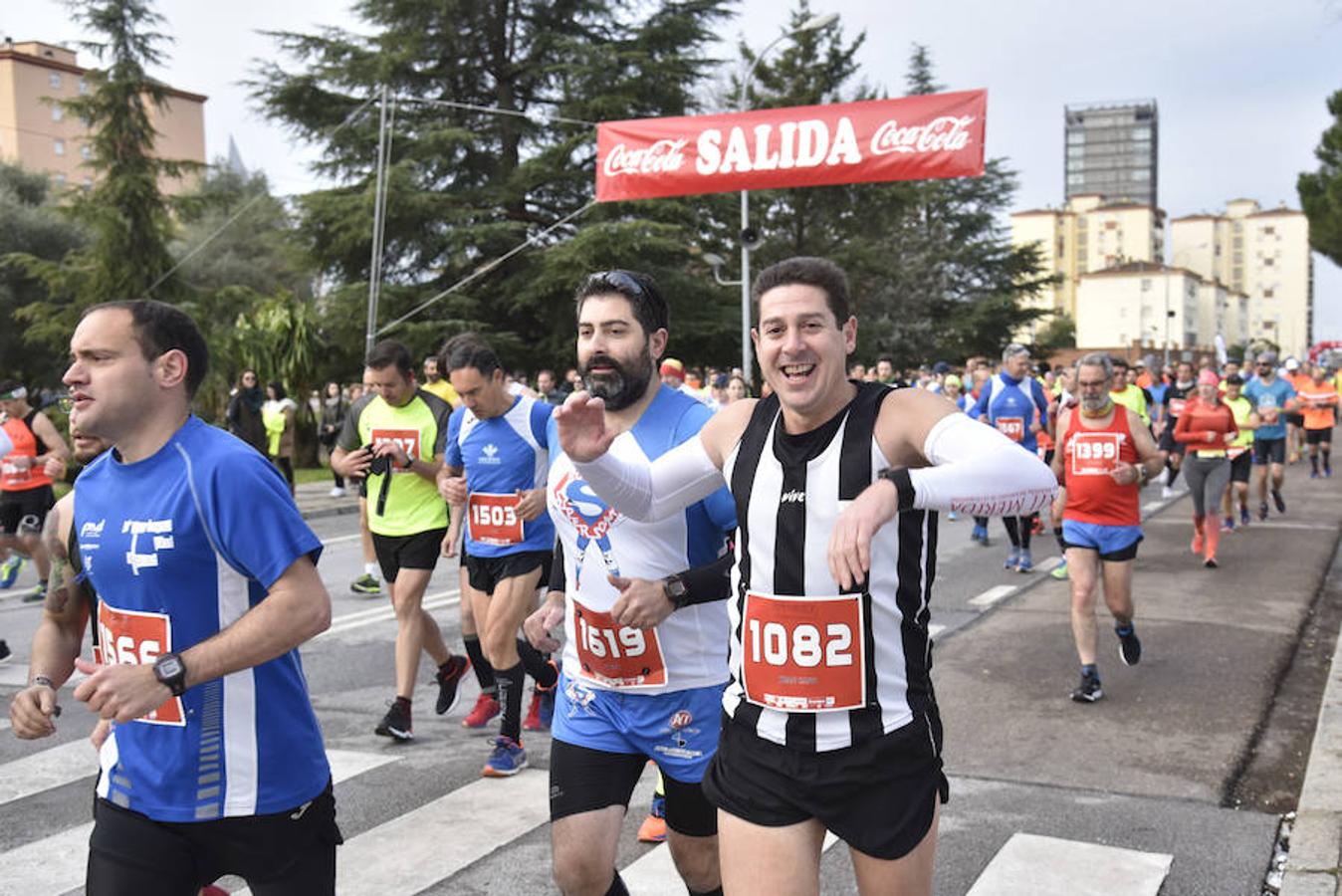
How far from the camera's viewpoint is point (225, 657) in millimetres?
2541

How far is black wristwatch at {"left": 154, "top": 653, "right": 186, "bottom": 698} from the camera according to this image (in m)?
2.46

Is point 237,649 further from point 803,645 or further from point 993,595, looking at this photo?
point 993,595

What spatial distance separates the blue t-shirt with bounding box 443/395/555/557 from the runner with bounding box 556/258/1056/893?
318 cm

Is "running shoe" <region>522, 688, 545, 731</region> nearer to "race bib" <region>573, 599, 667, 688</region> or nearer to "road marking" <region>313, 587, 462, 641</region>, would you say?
"road marking" <region>313, 587, 462, 641</region>

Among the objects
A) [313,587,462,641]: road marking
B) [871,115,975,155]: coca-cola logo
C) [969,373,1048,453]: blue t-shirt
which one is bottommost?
[313,587,462,641]: road marking

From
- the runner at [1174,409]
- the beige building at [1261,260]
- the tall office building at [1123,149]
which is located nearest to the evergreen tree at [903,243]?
the runner at [1174,409]

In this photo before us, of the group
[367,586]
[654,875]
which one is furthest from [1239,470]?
[654,875]

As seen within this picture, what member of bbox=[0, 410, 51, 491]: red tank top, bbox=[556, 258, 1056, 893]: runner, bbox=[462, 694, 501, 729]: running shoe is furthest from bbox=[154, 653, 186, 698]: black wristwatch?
bbox=[0, 410, 51, 491]: red tank top

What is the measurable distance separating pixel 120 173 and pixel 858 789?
90.6 ft

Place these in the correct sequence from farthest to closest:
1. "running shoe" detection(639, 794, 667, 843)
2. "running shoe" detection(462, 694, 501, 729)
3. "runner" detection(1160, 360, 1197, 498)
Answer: "runner" detection(1160, 360, 1197, 498)
"running shoe" detection(462, 694, 501, 729)
"running shoe" detection(639, 794, 667, 843)

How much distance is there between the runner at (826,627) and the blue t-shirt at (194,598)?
39.6 inches

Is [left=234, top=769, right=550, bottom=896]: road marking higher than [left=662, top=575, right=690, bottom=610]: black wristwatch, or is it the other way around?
[left=662, top=575, right=690, bottom=610]: black wristwatch

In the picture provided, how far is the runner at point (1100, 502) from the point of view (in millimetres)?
6953

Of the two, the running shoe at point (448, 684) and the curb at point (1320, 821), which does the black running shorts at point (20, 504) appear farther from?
the curb at point (1320, 821)
